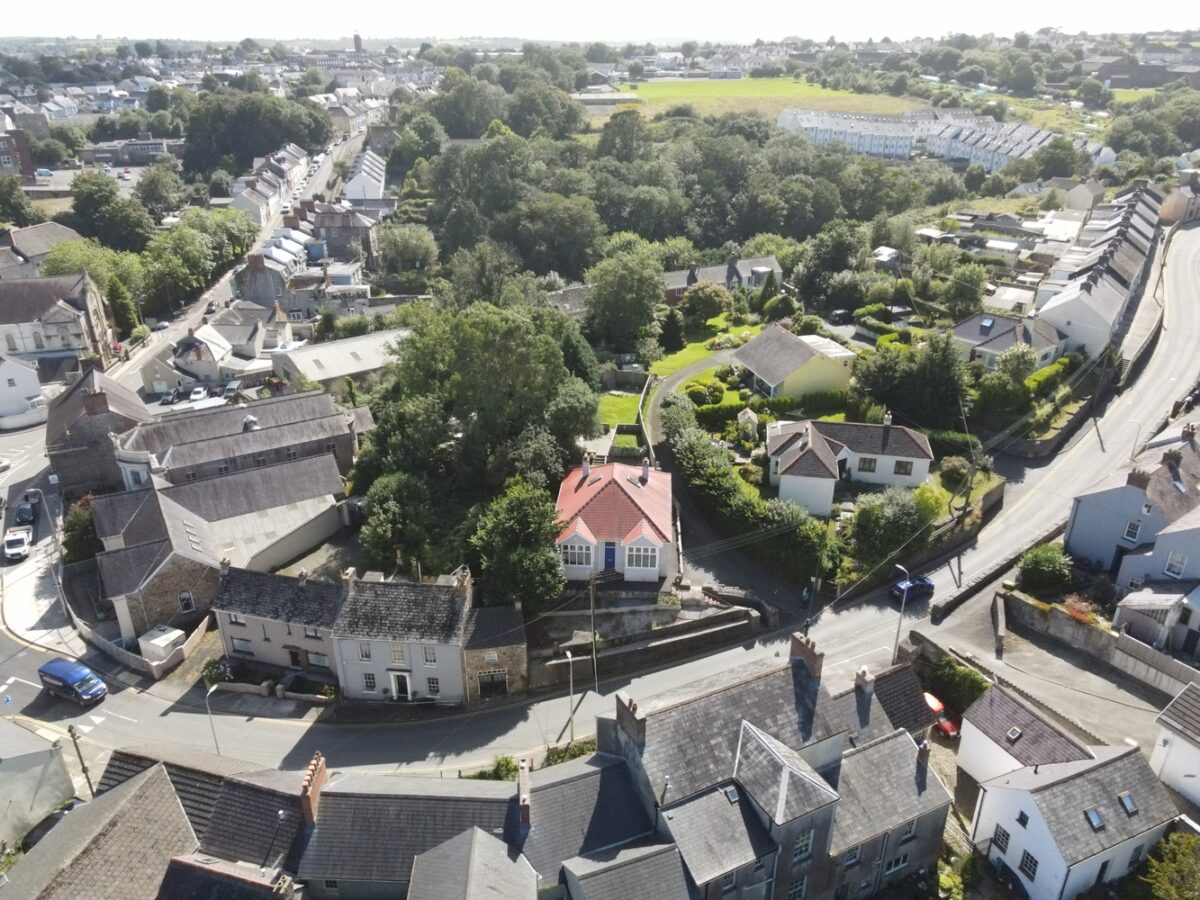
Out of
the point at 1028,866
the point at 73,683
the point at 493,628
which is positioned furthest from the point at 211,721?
the point at 1028,866

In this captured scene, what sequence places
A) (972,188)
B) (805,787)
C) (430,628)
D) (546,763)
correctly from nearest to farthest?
1. (805,787)
2. (546,763)
3. (430,628)
4. (972,188)

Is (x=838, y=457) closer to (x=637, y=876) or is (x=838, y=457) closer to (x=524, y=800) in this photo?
(x=524, y=800)

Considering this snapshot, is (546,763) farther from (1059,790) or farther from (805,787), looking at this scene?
(1059,790)

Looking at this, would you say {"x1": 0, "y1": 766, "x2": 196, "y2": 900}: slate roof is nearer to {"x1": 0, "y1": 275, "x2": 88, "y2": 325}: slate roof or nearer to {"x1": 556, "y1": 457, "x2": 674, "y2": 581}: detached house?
{"x1": 556, "y1": 457, "x2": 674, "y2": 581}: detached house

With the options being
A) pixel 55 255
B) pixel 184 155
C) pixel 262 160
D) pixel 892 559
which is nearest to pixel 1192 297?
pixel 892 559

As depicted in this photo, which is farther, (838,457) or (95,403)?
(95,403)
